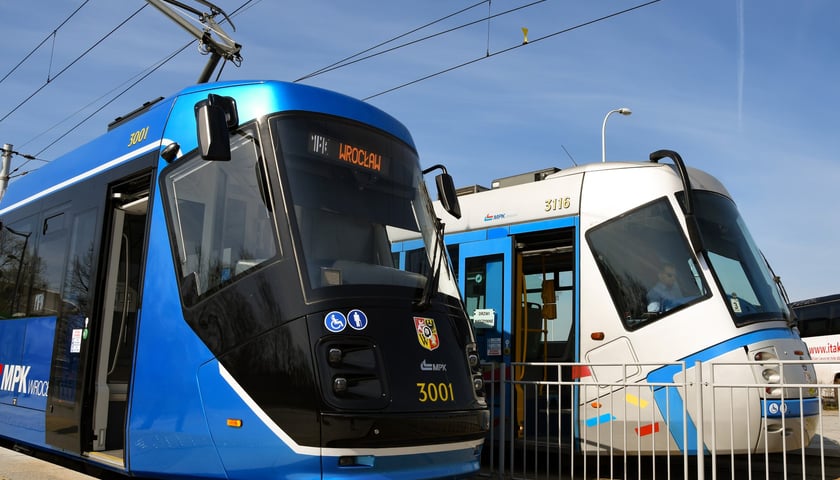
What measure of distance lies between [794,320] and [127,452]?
6653 millimetres

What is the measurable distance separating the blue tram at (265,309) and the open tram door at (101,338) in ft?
0.06

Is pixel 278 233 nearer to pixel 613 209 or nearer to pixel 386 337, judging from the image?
pixel 386 337

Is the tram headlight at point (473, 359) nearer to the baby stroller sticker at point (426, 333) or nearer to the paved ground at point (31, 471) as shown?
the baby stroller sticker at point (426, 333)

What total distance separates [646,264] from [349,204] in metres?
3.63

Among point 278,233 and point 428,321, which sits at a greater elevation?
point 278,233

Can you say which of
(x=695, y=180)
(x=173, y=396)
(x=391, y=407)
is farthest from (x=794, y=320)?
(x=173, y=396)

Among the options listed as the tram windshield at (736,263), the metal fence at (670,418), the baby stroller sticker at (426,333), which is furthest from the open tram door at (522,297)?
the baby stroller sticker at (426,333)

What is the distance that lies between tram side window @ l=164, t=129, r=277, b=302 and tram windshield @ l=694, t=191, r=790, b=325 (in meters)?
4.64

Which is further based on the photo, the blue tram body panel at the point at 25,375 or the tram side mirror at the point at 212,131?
the blue tram body panel at the point at 25,375

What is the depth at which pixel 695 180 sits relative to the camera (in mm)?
8320

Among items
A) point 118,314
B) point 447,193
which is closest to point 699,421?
point 447,193

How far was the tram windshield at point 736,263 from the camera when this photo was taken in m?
7.54

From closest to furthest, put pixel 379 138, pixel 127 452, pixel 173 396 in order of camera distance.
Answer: pixel 173 396
pixel 127 452
pixel 379 138

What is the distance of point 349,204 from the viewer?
576cm
